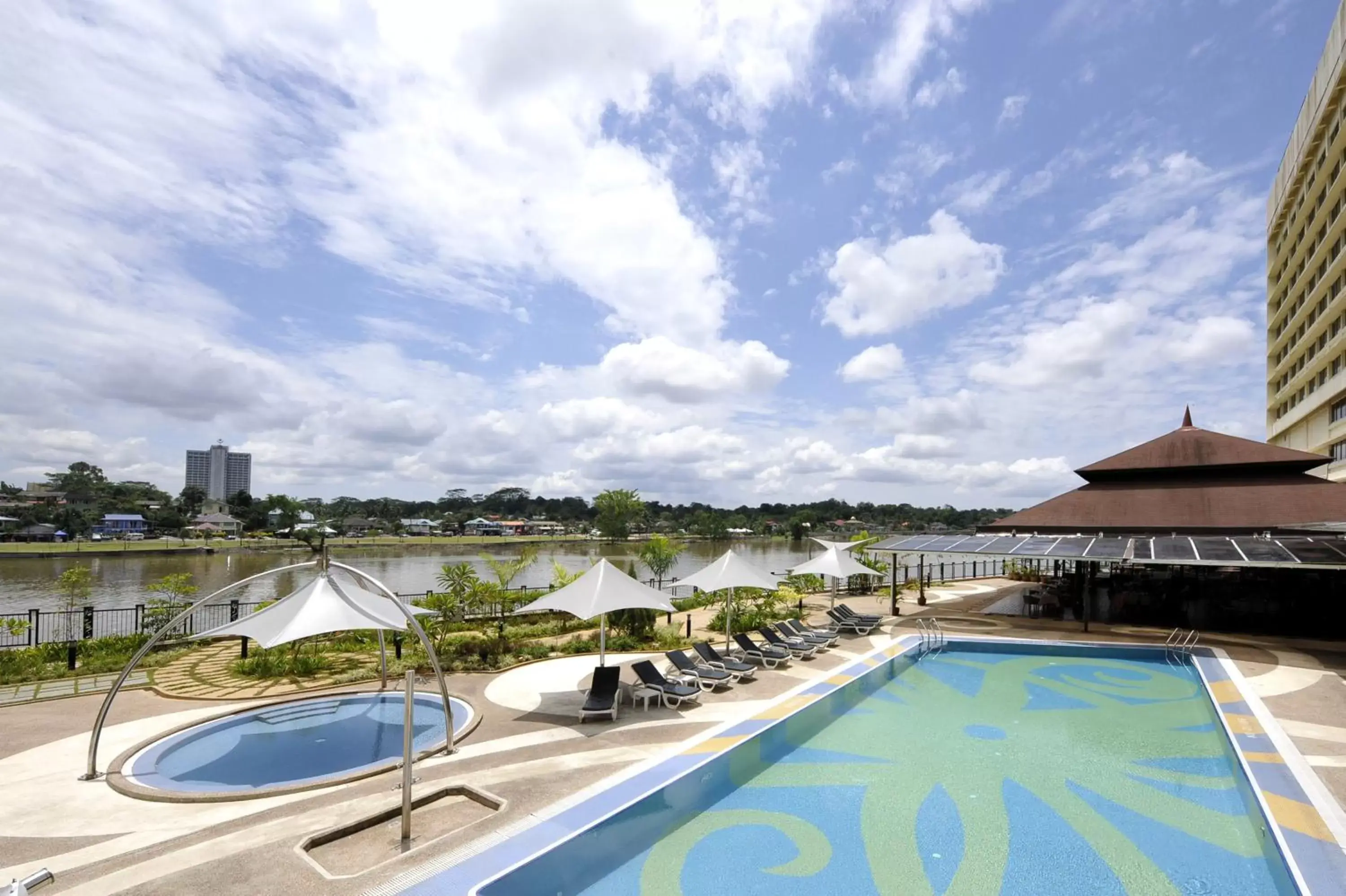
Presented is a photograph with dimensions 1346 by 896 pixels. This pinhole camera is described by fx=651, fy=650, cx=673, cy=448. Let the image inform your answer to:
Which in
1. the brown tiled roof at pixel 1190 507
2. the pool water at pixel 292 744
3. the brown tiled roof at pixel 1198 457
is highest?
the brown tiled roof at pixel 1198 457

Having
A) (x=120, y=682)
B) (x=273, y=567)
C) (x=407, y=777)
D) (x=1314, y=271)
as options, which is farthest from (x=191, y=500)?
(x=1314, y=271)

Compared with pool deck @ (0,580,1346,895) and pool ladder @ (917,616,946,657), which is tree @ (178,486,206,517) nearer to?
pool deck @ (0,580,1346,895)

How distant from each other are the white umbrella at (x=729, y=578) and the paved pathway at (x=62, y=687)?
11.4 metres

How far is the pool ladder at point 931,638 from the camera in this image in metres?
17.2

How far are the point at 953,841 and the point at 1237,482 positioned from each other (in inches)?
879

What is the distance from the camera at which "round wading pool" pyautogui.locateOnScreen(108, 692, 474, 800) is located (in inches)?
333

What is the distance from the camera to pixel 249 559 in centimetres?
5206

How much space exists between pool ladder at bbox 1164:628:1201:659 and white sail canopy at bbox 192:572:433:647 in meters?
17.7

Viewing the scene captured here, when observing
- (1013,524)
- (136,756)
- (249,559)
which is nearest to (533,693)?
(136,756)

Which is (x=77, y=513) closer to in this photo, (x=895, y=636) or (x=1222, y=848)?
(x=895, y=636)

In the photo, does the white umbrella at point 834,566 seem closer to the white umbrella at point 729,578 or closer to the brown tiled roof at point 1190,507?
the white umbrella at point 729,578

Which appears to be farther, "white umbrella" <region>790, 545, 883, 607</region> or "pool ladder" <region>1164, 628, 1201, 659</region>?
"white umbrella" <region>790, 545, 883, 607</region>

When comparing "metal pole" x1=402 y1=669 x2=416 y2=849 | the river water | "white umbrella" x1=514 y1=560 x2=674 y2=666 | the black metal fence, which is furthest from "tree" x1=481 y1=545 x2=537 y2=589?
"metal pole" x1=402 y1=669 x2=416 y2=849

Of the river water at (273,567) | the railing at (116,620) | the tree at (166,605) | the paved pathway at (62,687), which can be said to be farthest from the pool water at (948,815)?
the tree at (166,605)
